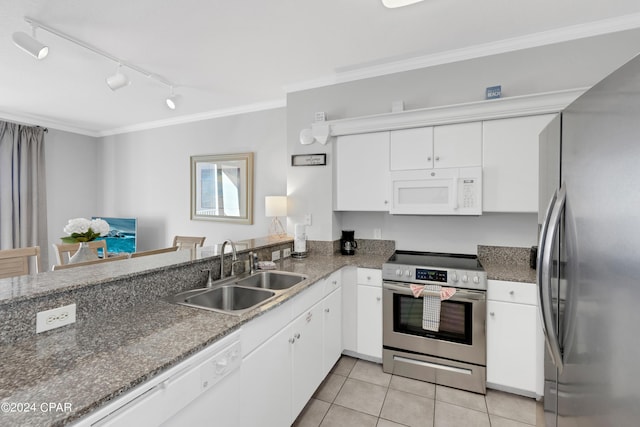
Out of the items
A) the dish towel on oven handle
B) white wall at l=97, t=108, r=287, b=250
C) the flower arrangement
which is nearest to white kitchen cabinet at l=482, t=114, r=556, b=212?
the dish towel on oven handle

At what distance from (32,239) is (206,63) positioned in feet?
13.4

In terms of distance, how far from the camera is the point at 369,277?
2504 millimetres

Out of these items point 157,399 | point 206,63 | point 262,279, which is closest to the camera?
point 157,399

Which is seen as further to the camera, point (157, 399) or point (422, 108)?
point (422, 108)

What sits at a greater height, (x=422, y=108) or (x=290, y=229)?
(x=422, y=108)

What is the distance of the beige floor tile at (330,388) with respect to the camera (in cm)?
214

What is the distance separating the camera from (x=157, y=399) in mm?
909

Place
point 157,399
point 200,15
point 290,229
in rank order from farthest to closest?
1. point 290,229
2. point 200,15
3. point 157,399

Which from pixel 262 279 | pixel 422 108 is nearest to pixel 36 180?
pixel 262 279

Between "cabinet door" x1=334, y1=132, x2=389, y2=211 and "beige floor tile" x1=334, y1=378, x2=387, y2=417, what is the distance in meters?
1.46

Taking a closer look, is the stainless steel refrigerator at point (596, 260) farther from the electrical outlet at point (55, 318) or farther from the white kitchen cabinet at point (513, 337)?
the electrical outlet at point (55, 318)

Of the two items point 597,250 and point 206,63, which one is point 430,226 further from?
point 206,63

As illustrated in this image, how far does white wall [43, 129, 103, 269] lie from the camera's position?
4.66m

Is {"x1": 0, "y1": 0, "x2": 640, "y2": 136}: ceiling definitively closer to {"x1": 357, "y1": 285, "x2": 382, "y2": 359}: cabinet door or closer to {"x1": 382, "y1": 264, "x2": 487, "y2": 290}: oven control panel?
{"x1": 382, "y1": 264, "x2": 487, "y2": 290}: oven control panel
